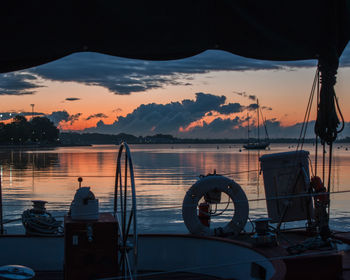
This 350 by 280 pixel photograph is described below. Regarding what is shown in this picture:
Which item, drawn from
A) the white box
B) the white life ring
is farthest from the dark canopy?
the white life ring

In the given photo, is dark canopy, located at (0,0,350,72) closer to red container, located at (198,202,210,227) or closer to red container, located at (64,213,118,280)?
red container, located at (64,213,118,280)

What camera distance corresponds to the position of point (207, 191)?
22.1ft

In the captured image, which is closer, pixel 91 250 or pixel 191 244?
pixel 91 250

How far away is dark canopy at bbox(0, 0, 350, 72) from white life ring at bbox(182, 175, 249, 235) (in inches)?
85.4

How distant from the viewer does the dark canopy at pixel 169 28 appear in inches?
182

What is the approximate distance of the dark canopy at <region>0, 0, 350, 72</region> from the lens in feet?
15.1

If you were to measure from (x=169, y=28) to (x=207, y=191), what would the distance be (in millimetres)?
2735

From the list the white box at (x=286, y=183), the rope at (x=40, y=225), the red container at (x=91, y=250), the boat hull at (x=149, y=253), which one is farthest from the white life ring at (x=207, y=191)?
the red container at (x=91, y=250)

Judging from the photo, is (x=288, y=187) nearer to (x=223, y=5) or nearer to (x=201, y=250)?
(x=201, y=250)

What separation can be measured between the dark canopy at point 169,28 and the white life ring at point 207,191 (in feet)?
7.12

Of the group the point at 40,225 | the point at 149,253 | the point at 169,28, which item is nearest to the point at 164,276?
the point at 149,253

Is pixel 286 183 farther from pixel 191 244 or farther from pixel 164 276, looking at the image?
pixel 164 276

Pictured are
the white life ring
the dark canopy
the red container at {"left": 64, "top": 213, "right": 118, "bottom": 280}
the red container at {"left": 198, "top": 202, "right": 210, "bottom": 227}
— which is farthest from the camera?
Answer: the red container at {"left": 198, "top": 202, "right": 210, "bottom": 227}

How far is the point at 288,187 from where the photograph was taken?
6219 millimetres
